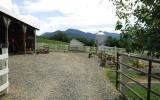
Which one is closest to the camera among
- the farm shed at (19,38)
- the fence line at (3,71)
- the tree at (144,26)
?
the tree at (144,26)

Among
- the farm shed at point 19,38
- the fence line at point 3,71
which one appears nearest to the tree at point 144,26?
the fence line at point 3,71

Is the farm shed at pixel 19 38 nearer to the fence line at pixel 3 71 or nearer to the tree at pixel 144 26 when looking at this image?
the fence line at pixel 3 71


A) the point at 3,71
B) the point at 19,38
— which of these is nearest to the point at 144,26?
the point at 3,71

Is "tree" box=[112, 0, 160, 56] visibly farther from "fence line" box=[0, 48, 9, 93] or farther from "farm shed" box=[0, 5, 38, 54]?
"farm shed" box=[0, 5, 38, 54]

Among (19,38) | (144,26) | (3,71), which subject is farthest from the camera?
(19,38)

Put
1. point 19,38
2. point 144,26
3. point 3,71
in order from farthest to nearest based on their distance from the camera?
point 19,38 < point 3,71 < point 144,26

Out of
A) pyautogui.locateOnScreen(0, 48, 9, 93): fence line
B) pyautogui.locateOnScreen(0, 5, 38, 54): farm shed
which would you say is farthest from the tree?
pyautogui.locateOnScreen(0, 5, 38, 54): farm shed

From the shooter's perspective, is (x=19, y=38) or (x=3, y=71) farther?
(x=19, y=38)

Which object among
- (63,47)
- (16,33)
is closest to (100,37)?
(63,47)

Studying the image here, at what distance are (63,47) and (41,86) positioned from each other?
4436 cm

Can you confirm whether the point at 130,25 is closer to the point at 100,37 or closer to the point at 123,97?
the point at 123,97

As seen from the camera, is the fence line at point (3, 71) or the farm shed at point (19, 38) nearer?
the fence line at point (3, 71)

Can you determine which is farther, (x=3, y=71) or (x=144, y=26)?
(x=3, y=71)

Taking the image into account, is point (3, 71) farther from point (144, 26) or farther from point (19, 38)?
point (19, 38)
